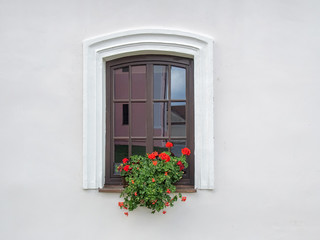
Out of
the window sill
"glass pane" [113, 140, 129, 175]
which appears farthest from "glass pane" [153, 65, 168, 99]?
the window sill

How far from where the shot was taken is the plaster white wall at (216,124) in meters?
3.09

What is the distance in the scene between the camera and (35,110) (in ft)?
10.5

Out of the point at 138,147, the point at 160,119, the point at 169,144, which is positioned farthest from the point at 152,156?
the point at 160,119

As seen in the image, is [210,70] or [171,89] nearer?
[210,70]

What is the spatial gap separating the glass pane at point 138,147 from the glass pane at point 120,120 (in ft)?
0.51

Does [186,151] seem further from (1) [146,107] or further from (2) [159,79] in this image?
(2) [159,79]

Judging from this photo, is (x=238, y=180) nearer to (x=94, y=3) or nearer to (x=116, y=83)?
(x=116, y=83)

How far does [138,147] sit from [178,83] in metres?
0.95

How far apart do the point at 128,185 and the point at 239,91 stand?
1.73m

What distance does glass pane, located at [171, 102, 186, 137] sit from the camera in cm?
326

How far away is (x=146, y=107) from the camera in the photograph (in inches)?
128

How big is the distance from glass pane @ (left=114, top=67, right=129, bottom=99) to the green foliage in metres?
0.84

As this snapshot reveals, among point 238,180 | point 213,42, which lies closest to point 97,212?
point 238,180

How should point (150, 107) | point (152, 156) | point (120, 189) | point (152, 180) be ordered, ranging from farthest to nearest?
point (150, 107)
point (120, 189)
point (152, 156)
point (152, 180)
